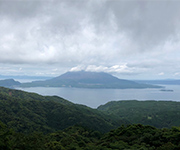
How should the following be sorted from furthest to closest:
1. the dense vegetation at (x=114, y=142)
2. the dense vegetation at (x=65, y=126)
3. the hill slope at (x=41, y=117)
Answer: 1. the hill slope at (x=41, y=117)
2. the dense vegetation at (x=65, y=126)
3. the dense vegetation at (x=114, y=142)

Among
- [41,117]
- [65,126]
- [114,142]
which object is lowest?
[65,126]

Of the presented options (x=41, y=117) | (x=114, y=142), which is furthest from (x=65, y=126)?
(x=114, y=142)

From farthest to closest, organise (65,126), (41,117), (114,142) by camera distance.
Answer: (41,117) → (65,126) → (114,142)

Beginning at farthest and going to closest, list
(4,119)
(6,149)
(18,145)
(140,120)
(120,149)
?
→ (140,120)
(4,119)
(120,149)
(18,145)
(6,149)

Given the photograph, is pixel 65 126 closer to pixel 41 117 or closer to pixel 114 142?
pixel 41 117

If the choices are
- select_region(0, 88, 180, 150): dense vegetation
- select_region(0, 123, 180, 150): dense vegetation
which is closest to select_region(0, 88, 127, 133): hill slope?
select_region(0, 88, 180, 150): dense vegetation

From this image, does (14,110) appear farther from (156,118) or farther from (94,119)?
(156,118)

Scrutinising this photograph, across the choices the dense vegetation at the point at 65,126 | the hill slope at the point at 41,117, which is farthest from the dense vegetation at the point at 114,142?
the hill slope at the point at 41,117

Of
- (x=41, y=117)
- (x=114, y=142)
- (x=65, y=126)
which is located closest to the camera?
(x=114, y=142)

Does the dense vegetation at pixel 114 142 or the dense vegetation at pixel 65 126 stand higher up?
the dense vegetation at pixel 114 142

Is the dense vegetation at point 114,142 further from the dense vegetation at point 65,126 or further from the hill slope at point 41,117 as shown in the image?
the hill slope at point 41,117

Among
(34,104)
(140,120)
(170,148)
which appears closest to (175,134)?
(170,148)
